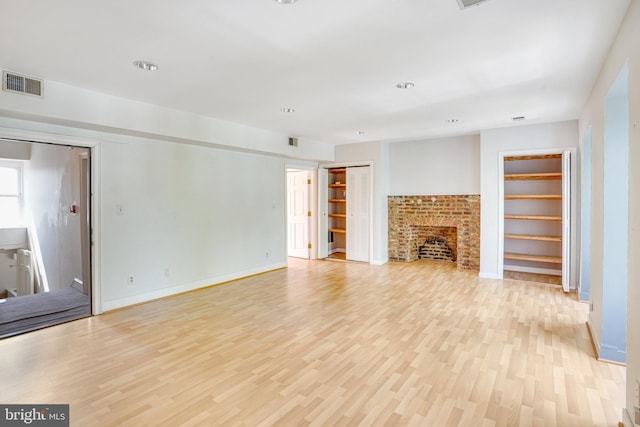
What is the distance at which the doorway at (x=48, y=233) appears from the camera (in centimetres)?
455

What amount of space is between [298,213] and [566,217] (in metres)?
5.14

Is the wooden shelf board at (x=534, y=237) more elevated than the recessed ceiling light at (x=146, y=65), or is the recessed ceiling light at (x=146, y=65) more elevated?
the recessed ceiling light at (x=146, y=65)

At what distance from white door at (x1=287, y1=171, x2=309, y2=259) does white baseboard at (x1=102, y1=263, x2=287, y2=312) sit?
157 cm

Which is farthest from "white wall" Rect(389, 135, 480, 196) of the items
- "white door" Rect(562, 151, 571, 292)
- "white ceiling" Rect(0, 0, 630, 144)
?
"white ceiling" Rect(0, 0, 630, 144)

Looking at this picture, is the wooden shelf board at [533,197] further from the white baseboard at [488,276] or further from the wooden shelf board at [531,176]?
the white baseboard at [488,276]

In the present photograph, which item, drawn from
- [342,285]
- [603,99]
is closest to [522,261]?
[342,285]

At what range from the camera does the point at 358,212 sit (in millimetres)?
7453

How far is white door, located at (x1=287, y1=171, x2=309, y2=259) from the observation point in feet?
26.0

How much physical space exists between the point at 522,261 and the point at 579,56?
4533mm

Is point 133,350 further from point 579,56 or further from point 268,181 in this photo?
point 579,56

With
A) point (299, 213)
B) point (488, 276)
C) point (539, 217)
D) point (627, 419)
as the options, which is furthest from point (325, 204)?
point (627, 419)

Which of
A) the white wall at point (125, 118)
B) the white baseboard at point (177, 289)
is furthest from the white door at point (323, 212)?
the white wall at point (125, 118)

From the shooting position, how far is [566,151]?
5.05 m

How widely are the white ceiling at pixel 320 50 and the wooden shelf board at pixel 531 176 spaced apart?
1.53 m
